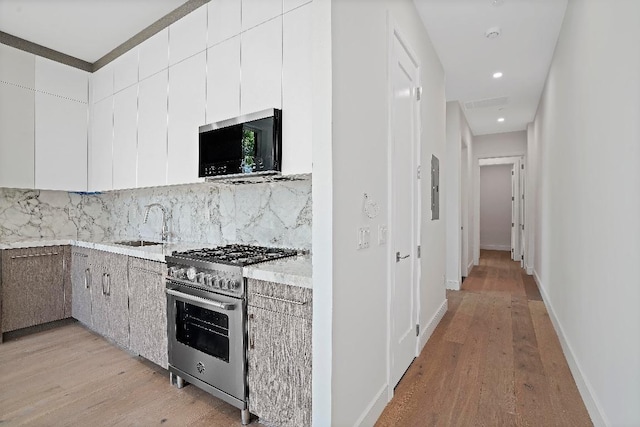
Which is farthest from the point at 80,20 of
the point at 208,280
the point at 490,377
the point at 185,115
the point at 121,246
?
the point at 490,377

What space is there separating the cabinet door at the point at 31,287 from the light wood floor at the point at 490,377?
3391 millimetres

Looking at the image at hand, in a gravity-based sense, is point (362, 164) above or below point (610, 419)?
above

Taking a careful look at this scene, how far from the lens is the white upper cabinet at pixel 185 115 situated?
8.49ft

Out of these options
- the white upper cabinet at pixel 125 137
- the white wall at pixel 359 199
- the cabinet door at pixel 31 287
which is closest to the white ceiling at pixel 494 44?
the white wall at pixel 359 199

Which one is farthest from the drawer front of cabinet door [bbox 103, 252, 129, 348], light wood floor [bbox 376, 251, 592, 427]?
cabinet door [bbox 103, 252, 129, 348]

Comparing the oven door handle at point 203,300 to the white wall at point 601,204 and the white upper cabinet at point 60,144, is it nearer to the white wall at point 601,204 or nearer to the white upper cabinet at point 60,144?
the white wall at point 601,204

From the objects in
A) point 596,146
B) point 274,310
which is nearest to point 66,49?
point 274,310

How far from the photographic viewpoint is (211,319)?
6.61 ft

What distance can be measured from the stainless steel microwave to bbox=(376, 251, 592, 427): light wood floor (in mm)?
1702

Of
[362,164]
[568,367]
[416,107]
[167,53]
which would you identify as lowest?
[568,367]

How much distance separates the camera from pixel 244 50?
7.51ft

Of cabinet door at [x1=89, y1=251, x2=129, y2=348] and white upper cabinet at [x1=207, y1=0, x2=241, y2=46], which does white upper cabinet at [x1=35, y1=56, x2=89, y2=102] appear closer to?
cabinet door at [x1=89, y1=251, x2=129, y2=348]

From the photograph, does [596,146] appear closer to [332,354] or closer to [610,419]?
[610,419]

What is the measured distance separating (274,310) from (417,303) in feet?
4.95
